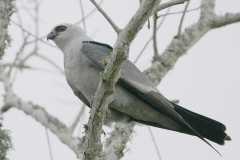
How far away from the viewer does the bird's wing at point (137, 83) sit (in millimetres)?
5141

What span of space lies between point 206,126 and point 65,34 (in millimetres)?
2050

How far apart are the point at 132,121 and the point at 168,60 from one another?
0.89 meters

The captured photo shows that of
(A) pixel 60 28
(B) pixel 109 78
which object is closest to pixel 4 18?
(B) pixel 109 78

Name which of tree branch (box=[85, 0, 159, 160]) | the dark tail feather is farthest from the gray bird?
tree branch (box=[85, 0, 159, 160])

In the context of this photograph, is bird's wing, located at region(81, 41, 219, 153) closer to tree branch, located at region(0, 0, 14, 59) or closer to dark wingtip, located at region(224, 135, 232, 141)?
dark wingtip, located at region(224, 135, 232, 141)

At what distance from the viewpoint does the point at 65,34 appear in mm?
6418

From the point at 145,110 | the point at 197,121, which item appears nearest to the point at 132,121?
the point at 145,110

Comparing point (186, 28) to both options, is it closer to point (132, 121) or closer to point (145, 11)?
point (132, 121)

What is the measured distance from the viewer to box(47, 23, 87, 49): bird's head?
6254mm

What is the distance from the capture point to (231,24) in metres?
6.29

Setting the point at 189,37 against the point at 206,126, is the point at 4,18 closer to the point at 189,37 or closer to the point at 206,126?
the point at 206,126

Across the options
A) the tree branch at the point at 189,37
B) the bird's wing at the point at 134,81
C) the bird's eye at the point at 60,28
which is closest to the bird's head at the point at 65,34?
the bird's eye at the point at 60,28

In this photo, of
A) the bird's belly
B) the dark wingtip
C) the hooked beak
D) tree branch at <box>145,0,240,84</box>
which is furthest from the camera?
the hooked beak

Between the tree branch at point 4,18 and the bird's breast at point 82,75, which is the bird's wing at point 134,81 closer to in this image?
the bird's breast at point 82,75
